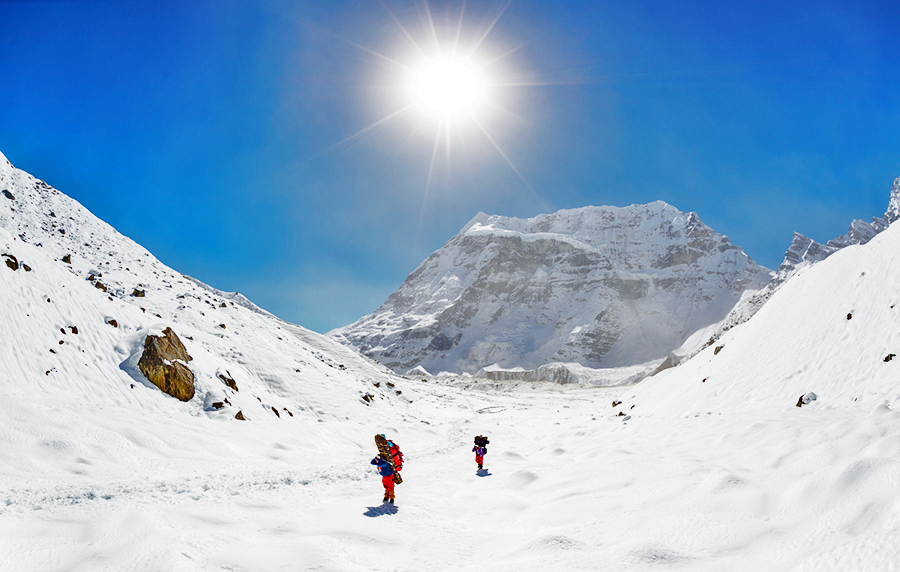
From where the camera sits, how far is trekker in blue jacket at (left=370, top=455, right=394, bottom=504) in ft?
25.1

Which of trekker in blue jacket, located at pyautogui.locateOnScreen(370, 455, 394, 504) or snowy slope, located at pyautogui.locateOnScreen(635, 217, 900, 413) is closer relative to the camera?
trekker in blue jacket, located at pyautogui.locateOnScreen(370, 455, 394, 504)

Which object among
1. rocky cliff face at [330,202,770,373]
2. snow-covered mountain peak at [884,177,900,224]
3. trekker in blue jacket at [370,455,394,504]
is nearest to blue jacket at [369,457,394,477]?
trekker in blue jacket at [370,455,394,504]

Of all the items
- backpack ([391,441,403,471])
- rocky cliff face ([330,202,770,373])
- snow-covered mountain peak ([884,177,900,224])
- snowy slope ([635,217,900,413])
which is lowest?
backpack ([391,441,403,471])

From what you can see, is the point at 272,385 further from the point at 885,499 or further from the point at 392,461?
the point at 885,499

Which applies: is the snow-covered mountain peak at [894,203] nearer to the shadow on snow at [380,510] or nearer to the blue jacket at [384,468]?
the blue jacket at [384,468]

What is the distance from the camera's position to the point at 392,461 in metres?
8.12

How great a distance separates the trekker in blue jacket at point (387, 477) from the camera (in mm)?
7645

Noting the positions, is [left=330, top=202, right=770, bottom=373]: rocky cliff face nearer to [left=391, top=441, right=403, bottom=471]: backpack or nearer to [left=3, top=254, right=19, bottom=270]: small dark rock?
[left=3, top=254, right=19, bottom=270]: small dark rock

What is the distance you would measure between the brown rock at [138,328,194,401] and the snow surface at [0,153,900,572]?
1.51ft

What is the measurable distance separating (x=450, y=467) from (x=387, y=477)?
5.34 m

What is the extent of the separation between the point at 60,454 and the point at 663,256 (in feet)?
726

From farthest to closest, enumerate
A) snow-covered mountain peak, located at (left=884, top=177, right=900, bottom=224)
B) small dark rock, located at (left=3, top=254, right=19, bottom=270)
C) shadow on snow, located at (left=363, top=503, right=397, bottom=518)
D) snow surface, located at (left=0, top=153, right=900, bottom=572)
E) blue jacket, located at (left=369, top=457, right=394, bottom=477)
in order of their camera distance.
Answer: snow-covered mountain peak, located at (left=884, top=177, right=900, bottom=224) → small dark rock, located at (left=3, top=254, right=19, bottom=270) → blue jacket, located at (left=369, top=457, right=394, bottom=477) → shadow on snow, located at (left=363, top=503, right=397, bottom=518) → snow surface, located at (left=0, top=153, right=900, bottom=572)

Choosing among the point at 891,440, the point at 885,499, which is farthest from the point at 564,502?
the point at 891,440

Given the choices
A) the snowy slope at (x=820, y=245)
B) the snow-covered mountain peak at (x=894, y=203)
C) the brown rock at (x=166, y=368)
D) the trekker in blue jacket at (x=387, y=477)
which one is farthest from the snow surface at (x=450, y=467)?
the snow-covered mountain peak at (x=894, y=203)
